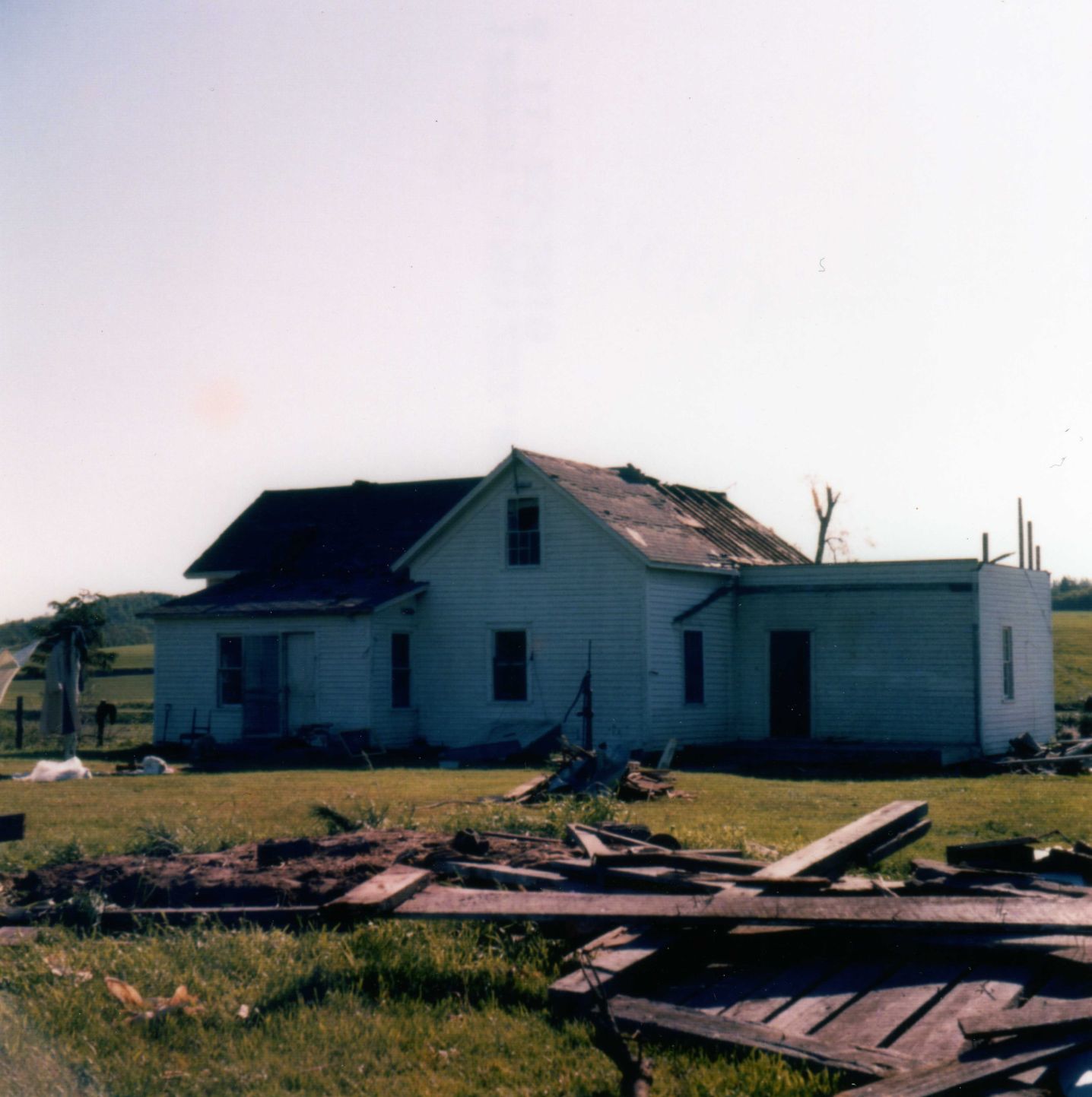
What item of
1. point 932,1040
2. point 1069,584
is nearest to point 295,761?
point 932,1040

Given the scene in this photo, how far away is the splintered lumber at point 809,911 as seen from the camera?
6078 mm

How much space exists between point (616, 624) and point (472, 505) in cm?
392

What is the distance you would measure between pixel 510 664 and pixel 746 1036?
1979cm

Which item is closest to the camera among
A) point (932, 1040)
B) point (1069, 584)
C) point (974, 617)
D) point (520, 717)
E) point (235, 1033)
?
point (932, 1040)

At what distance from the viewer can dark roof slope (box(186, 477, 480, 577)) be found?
28516 mm

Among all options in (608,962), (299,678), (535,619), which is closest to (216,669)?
(299,678)

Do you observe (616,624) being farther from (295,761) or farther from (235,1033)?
(235,1033)

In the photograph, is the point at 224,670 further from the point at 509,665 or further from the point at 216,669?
the point at 509,665

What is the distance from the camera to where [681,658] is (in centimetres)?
2436

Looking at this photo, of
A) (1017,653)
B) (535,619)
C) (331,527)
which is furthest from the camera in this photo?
(331,527)

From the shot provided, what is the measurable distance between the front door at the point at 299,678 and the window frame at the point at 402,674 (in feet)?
5.20

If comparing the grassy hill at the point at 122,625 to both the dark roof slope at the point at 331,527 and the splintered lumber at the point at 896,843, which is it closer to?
the dark roof slope at the point at 331,527

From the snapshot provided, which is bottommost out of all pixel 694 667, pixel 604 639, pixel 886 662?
pixel 694 667

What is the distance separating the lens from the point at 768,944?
6.32 metres
